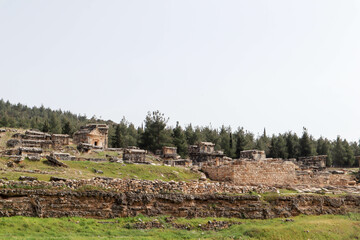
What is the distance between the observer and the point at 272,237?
46.2 feet

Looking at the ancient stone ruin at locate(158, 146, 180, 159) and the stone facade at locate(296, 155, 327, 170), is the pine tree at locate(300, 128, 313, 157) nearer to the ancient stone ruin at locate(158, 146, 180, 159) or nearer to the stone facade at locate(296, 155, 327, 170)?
the stone facade at locate(296, 155, 327, 170)

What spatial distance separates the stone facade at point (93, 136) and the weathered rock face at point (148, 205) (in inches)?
1017

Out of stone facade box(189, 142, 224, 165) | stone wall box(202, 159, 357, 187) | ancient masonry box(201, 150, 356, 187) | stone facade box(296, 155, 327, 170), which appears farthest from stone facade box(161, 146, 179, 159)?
stone facade box(296, 155, 327, 170)

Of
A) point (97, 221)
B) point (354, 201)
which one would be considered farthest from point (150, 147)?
point (97, 221)

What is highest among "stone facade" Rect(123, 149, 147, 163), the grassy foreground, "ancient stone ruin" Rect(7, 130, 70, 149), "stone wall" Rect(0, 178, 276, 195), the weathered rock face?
"ancient stone ruin" Rect(7, 130, 70, 149)

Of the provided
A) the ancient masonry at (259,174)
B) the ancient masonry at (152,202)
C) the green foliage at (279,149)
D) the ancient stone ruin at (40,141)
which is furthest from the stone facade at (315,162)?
the ancient stone ruin at (40,141)

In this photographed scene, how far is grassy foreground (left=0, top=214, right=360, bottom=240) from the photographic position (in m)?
12.0

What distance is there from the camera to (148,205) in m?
15.6

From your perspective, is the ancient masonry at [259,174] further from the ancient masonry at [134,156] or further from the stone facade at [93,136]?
the stone facade at [93,136]

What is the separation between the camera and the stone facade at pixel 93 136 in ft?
133

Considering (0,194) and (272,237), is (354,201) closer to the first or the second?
(272,237)

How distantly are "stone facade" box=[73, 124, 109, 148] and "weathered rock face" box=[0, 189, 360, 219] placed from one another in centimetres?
2584

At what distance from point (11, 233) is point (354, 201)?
18.4 m

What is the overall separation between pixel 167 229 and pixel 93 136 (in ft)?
96.5
